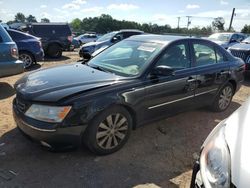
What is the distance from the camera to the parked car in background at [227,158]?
5.17 ft

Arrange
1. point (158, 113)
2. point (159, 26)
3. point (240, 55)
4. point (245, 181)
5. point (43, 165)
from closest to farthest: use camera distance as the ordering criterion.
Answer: point (245, 181) < point (43, 165) < point (158, 113) < point (240, 55) < point (159, 26)

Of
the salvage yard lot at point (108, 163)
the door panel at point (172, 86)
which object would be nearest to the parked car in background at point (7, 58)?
the salvage yard lot at point (108, 163)

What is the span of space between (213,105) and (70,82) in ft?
10.2

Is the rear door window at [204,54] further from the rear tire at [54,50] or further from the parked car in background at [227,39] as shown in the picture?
the rear tire at [54,50]

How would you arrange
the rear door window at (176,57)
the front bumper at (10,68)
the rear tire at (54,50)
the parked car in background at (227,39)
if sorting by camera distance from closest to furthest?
the rear door window at (176,57)
the front bumper at (10,68)
the rear tire at (54,50)
the parked car in background at (227,39)

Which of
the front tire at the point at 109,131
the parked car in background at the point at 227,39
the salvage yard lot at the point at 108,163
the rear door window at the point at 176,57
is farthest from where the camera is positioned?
the parked car in background at the point at 227,39

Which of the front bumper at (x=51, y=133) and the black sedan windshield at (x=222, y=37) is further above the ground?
the black sedan windshield at (x=222, y=37)

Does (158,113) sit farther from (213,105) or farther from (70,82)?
(213,105)

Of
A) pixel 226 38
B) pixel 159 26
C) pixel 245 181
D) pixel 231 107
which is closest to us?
pixel 245 181

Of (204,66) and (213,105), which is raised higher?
(204,66)

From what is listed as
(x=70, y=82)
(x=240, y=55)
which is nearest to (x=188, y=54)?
(x=70, y=82)

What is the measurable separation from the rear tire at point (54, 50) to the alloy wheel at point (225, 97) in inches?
398

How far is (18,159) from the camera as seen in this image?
3.36 m

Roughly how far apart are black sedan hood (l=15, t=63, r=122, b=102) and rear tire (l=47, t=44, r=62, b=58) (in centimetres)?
985
